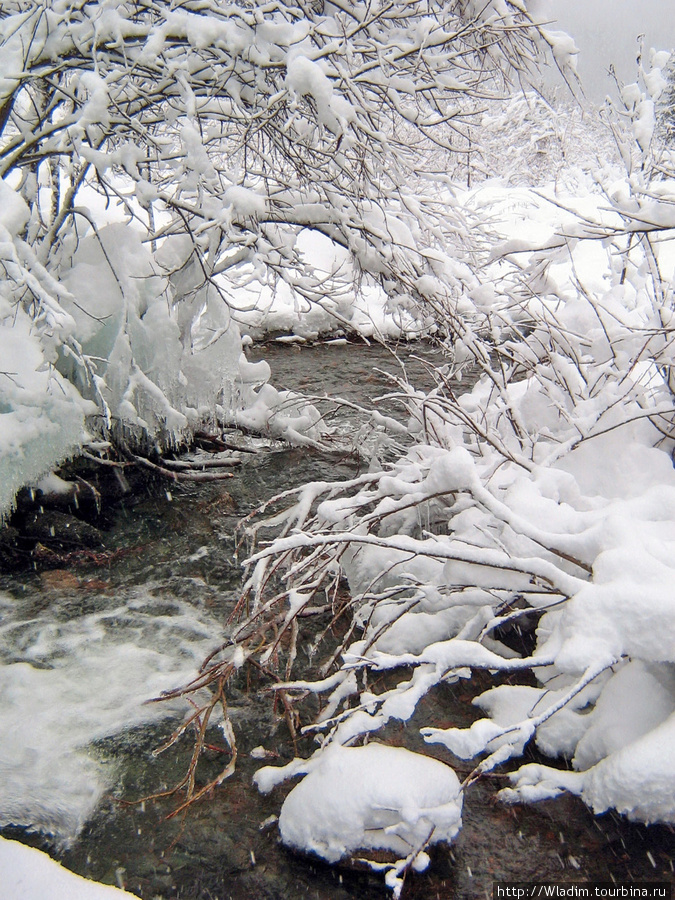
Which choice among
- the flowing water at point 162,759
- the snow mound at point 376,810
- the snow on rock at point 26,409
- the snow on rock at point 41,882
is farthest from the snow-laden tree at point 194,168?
the snow mound at point 376,810

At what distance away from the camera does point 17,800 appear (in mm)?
2383

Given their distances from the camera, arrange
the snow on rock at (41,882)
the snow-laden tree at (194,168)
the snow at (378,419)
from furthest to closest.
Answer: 1. the snow-laden tree at (194,168)
2. the snow at (378,419)
3. the snow on rock at (41,882)

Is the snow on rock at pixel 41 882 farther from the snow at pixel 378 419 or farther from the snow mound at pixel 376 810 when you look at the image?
the snow mound at pixel 376 810

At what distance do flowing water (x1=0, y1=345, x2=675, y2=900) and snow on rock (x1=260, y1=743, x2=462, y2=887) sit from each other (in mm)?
85

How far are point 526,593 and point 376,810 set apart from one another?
989mm

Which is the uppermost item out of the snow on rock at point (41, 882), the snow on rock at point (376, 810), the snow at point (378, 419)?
the snow at point (378, 419)

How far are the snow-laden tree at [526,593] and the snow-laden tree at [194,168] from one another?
942 millimetres

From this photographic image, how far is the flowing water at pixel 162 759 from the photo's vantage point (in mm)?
2061

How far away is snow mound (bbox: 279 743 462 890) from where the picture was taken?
80.7 inches

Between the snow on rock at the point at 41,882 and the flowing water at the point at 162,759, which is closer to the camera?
the snow on rock at the point at 41,882

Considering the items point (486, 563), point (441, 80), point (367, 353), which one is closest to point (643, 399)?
point (486, 563)

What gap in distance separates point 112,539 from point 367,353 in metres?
4.77

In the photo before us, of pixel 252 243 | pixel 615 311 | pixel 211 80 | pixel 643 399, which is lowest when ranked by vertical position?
pixel 643 399

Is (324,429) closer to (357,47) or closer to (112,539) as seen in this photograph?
(112,539)
